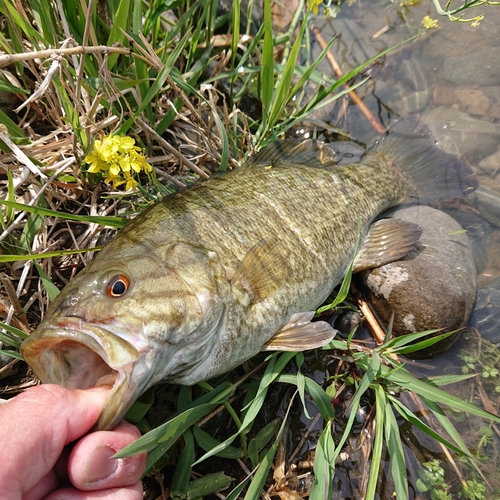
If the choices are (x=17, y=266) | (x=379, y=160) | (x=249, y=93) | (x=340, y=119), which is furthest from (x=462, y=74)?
(x=17, y=266)

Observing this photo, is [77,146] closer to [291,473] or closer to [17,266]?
[17,266]

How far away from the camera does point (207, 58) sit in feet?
12.7

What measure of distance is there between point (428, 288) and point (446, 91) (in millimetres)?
2478

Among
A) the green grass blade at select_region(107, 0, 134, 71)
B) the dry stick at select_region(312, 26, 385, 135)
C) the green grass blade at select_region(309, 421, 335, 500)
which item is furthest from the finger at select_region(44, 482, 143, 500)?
the dry stick at select_region(312, 26, 385, 135)

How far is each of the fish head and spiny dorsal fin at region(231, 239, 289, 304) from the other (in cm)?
22

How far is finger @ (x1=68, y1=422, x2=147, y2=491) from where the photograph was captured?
6.40 feet

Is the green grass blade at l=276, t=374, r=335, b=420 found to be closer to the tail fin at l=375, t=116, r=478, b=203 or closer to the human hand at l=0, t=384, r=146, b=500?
the human hand at l=0, t=384, r=146, b=500

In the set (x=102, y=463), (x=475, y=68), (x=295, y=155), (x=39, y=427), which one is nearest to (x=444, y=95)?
(x=475, y=68)

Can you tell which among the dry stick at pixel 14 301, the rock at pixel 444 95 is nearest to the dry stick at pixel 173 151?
the dry stick at pixel 14 301

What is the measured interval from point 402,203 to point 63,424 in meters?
3.27

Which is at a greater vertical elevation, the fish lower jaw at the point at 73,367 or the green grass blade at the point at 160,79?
the green grass blade at the point at 160,79

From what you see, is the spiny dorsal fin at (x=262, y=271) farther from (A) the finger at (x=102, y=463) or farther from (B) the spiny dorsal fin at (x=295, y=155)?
(A) the finger at (x=102, y=463)

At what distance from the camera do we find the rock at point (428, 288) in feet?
10.9

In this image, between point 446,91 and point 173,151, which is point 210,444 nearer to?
point 173,151
